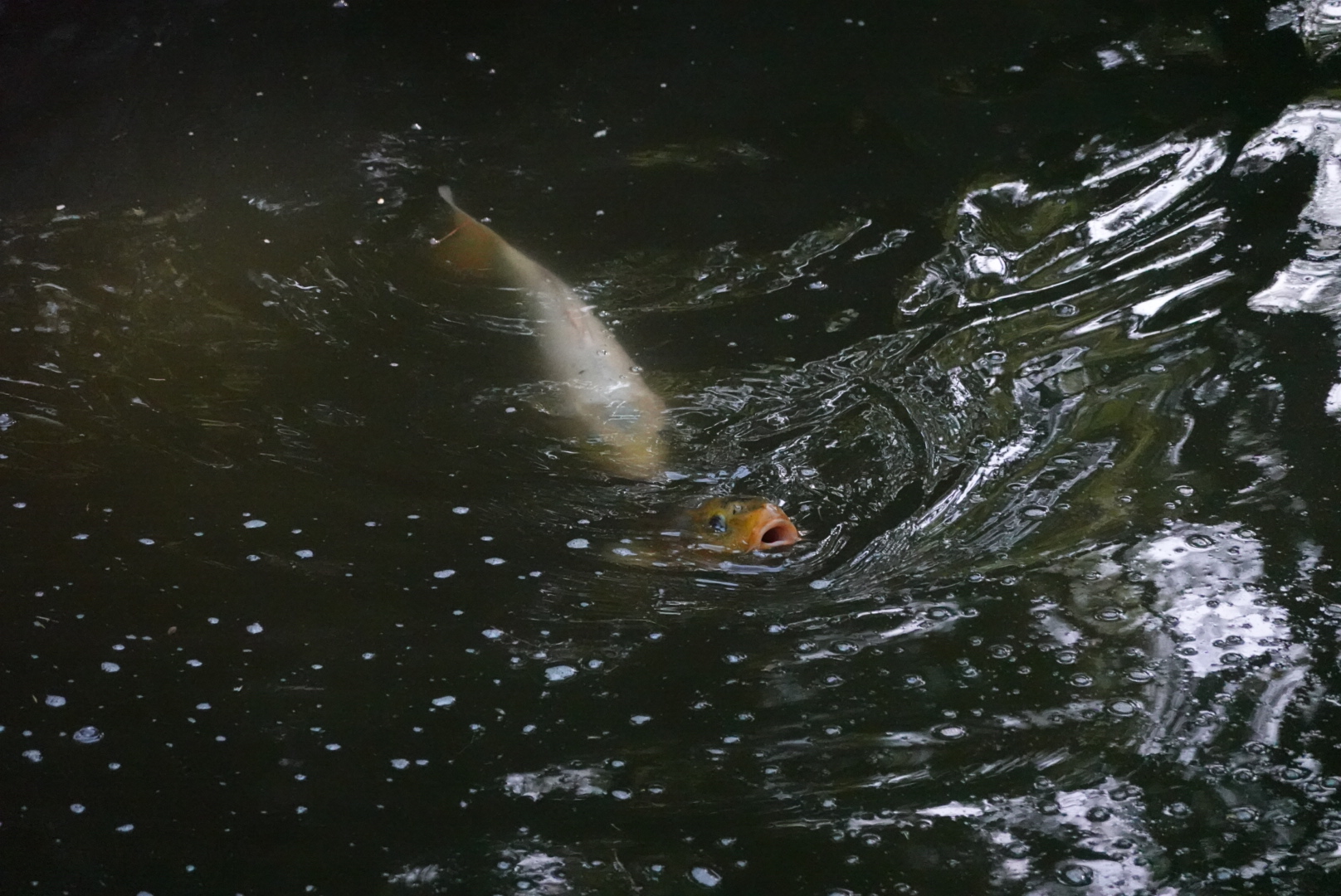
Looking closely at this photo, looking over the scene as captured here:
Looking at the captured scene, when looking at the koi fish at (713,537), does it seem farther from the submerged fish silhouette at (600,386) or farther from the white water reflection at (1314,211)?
the white water reflection at (1314,211)

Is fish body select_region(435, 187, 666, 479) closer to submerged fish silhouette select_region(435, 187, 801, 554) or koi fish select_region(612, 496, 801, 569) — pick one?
submerged fish silhouette select_region(435, 187, 801, 554)

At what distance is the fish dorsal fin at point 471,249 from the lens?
481 centimetres

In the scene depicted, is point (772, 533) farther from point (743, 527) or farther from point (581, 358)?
point (581, 358)

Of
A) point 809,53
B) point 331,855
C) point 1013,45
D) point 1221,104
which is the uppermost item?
point 809,53

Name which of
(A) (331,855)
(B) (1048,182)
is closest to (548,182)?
(B) (1048,182)

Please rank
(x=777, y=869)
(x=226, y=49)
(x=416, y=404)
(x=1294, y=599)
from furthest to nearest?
1. (x=226, y=49)
2. (x=416, y=404)
3. (x=1294, y=599)
4. (x=777, y=869)

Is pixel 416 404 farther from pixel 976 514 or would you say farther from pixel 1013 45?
pixel 1013 45

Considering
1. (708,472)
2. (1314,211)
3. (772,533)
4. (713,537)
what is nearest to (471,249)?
(708,472)

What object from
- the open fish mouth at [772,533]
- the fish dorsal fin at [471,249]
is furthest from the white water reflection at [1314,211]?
the fish dorsal fin at [471,249]

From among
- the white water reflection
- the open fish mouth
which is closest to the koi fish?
the open fish mouth

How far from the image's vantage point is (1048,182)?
16.1 feet

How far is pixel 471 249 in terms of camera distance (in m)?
4.92

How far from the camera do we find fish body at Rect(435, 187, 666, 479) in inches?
152

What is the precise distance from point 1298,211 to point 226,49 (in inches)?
214
